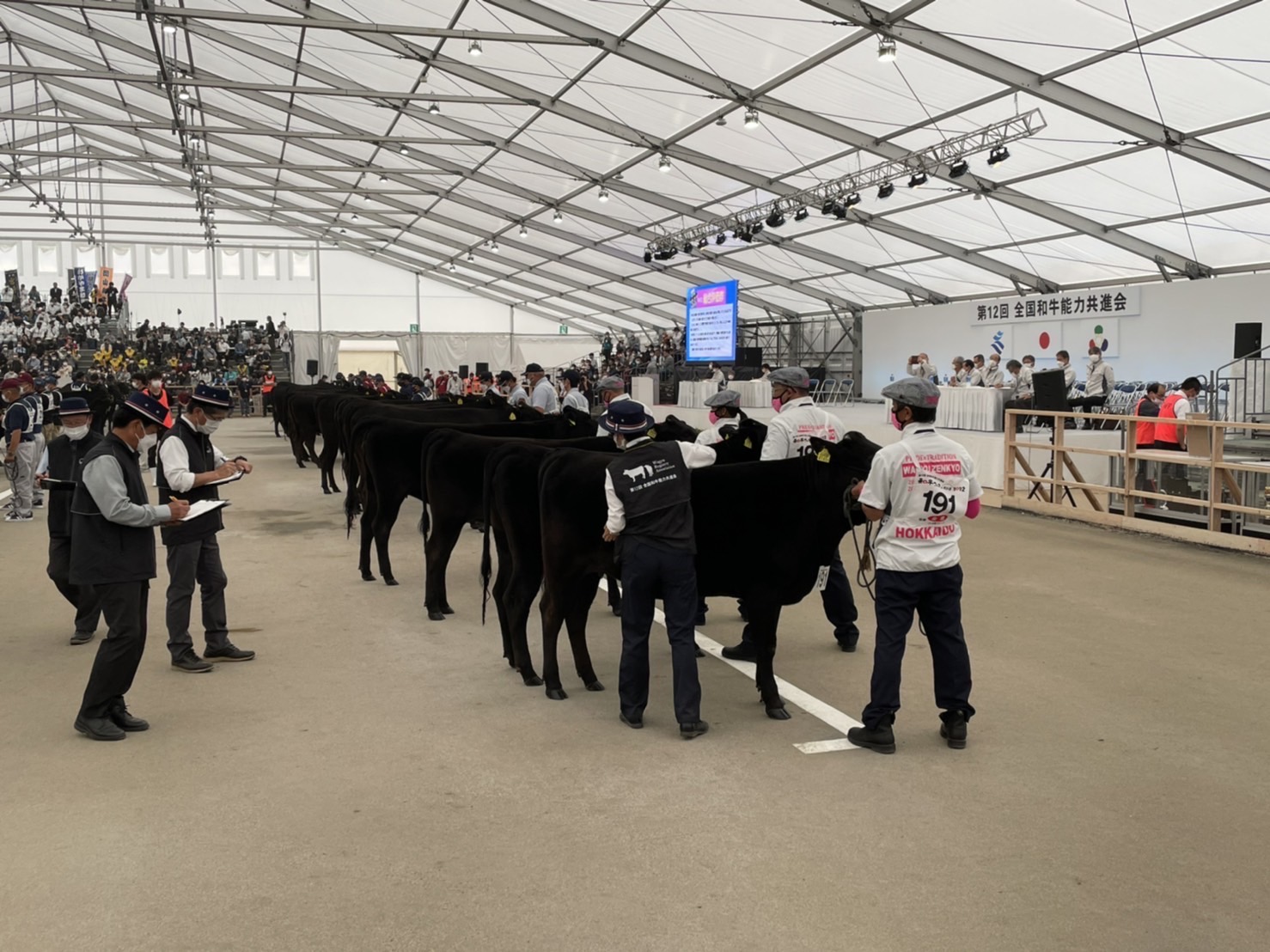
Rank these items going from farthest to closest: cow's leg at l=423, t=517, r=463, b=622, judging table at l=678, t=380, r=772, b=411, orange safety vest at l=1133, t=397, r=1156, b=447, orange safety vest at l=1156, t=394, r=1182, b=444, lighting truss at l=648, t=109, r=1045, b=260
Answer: judging table at l=678, t=380, r=772, b=411, lighting truss at l=648, t=109, r=1045, b=260, orange safety vest at l=1133, t=397, r=1156, b=447, orange safety vest at l=1156, t=394, r=1182, b=444, cow's leg at l=423, t=517, r=463, b=622

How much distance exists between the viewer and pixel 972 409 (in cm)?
1400

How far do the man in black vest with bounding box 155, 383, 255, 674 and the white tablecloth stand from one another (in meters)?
10.8

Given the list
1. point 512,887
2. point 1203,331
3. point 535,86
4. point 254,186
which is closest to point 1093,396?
point 1203,331

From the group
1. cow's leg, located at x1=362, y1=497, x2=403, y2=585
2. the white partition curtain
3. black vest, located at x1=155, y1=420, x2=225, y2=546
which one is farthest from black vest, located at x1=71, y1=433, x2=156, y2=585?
the white partition curtain

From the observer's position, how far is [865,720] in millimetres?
4270

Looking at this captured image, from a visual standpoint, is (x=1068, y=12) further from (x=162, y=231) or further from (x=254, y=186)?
(x=162, y=231)

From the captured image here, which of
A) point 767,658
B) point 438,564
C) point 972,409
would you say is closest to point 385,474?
point 438,564

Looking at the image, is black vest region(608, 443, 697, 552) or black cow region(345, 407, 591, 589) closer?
black vest region(608, 443, 697, 552)

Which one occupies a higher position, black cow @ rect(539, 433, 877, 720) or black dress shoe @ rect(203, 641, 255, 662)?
black cow @ rect(539, 433, 877, 720)

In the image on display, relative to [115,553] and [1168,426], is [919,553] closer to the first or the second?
[115,553]

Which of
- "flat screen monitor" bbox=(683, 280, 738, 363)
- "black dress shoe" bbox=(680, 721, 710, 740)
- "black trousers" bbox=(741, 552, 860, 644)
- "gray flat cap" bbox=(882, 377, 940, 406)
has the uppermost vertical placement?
"flat screen monitor" bbox=(683, 280, 738, 363)

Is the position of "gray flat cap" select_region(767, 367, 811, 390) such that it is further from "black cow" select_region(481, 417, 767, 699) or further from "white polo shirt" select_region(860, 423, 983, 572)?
"white polo shirt" select_region(860, 423, 983, 572)

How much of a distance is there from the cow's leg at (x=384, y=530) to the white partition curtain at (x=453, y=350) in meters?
33.3

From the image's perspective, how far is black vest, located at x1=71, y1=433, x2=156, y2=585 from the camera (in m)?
4.24
